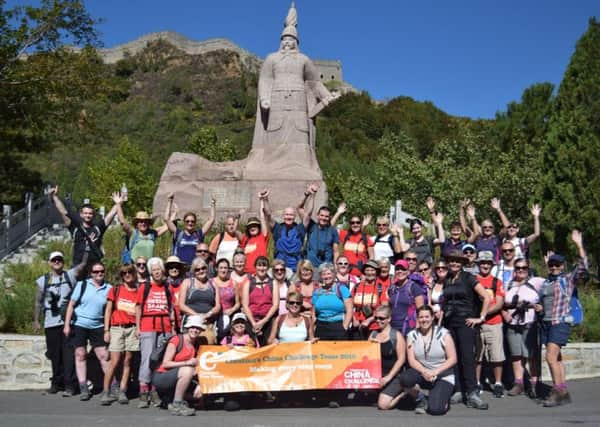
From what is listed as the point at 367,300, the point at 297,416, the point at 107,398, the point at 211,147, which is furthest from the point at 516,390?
the point at 211,147

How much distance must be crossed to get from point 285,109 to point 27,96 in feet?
26.8

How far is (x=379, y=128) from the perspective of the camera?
80.7 metres

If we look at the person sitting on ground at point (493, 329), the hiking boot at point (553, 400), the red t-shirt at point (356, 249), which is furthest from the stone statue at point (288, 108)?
the hiking boot at point (553, 400)

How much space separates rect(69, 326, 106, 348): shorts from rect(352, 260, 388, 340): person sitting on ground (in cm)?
287

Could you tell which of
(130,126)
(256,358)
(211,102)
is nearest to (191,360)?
(256,358)

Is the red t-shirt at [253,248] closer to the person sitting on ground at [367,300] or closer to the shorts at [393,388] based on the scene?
the person sitting on ground at [367,300]

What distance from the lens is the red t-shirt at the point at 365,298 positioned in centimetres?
760

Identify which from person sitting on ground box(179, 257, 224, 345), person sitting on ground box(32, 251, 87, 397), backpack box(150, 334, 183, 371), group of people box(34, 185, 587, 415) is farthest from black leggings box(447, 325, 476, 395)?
person sitting on ground box(32, 251, 87, 397)

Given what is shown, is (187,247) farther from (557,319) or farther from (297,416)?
(557,319)

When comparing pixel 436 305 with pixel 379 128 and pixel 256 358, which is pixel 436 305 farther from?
pixel 379 128

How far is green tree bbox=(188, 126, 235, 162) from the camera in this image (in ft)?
147

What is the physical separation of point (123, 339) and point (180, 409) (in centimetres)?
118

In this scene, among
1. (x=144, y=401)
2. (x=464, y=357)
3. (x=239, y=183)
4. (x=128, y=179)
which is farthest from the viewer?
(x=128, y=179)

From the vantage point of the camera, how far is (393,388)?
276 inches
